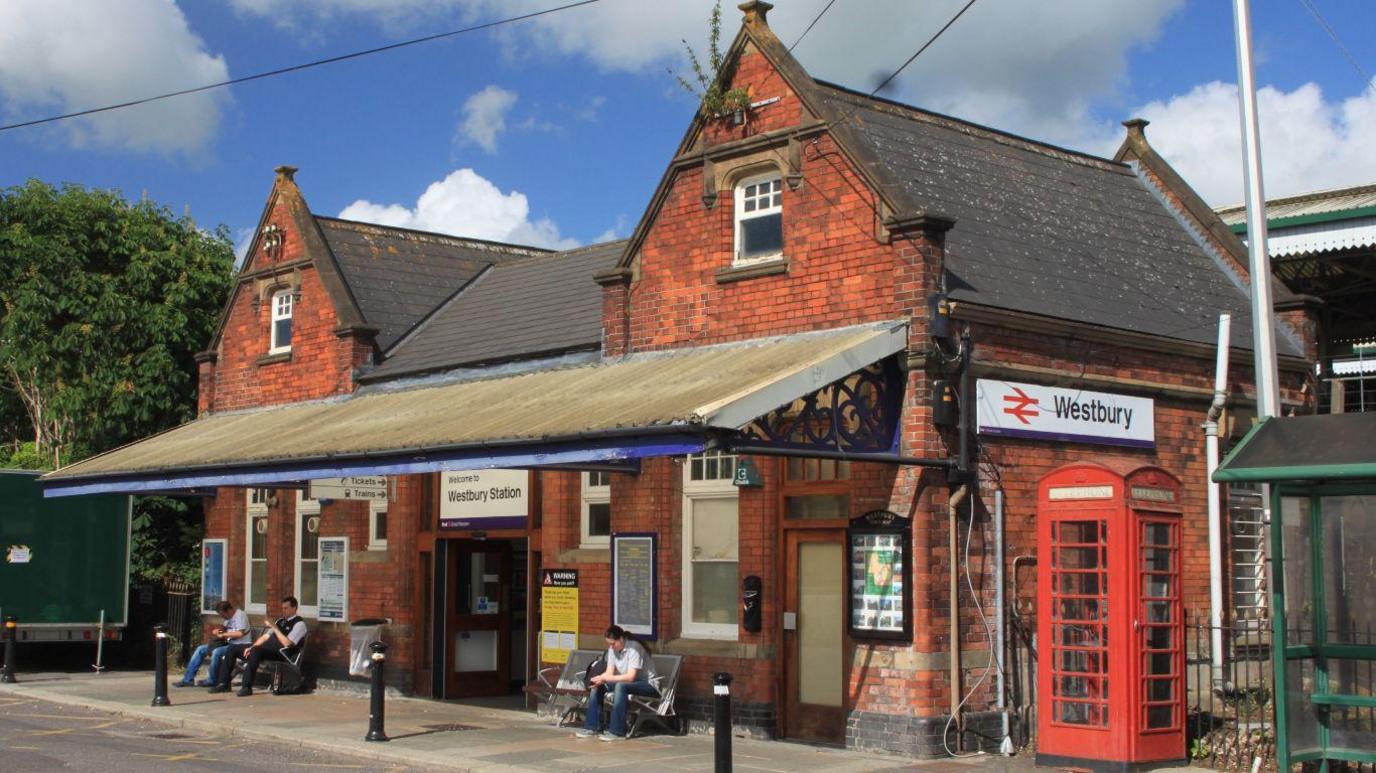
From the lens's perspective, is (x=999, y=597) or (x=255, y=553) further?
(x=255, y=553)

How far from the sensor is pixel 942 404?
14.1m

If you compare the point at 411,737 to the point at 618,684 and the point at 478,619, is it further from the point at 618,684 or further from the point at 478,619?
the point at 478,619

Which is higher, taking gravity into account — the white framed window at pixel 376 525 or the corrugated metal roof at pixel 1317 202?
the corrugated metal roof at pixel 1317 202

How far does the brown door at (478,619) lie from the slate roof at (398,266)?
3751 mm

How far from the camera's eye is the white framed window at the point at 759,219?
15922mm

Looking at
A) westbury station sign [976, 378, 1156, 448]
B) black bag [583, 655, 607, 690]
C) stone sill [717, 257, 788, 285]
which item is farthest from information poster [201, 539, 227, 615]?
westbury station sign [976, 378, 1156, 448]

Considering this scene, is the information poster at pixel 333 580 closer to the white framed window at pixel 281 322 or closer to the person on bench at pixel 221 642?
the person on bench at pixel 221 642

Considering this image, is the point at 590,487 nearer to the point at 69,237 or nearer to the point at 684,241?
the point at 684,241

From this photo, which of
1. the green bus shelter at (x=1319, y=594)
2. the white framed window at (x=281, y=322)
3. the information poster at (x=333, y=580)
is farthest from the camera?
the white framed window at (x=281, y=322)

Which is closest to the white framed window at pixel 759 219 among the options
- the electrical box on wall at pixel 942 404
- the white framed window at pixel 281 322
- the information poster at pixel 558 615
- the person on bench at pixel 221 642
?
the electrical box on wall at pixel 942 404

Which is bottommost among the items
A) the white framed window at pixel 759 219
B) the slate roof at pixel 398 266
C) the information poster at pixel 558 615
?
the information poster at pixel 558 615

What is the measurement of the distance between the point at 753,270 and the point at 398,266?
32.8 ft

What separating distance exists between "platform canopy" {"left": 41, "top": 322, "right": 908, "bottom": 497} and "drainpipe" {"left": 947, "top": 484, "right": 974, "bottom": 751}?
956 mm

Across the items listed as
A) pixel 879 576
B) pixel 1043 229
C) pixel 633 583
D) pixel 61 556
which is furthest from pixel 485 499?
pixel 61 556
